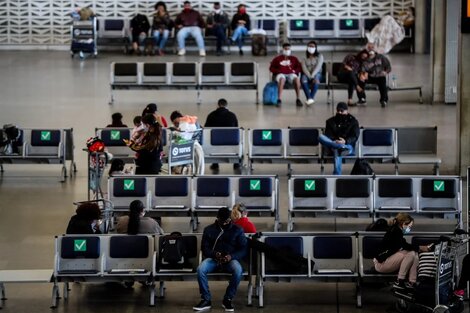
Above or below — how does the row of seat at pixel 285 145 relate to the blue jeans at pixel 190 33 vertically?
below

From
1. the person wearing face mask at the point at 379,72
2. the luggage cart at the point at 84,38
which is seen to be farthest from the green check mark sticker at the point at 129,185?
the luggage cart at the point at 84,38

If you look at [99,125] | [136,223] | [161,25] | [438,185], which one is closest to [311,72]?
[99,125]

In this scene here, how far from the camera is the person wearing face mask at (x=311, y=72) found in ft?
100

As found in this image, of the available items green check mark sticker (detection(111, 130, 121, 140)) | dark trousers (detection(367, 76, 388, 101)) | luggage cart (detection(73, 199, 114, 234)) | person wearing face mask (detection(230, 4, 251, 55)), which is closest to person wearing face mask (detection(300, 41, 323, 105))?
dark trousers (detection(367, 76, 388, 101))

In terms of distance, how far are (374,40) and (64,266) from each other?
79.3 feet

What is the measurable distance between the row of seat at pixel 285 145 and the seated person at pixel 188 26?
1625 cm

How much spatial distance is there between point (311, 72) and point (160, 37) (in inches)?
393

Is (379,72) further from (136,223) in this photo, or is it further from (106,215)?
(136,223)

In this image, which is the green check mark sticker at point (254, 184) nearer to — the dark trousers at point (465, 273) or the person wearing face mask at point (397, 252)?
the person wearing face mask at point (397, 252)

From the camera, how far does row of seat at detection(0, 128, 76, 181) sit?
2339 cm

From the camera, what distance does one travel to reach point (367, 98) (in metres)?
31.6

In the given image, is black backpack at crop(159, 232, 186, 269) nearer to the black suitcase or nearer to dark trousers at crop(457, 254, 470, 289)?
dark trousers at crop(457, 254, 470, 289)

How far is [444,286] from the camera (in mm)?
15523

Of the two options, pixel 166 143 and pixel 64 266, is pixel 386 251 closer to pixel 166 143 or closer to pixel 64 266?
pixel 64 266
